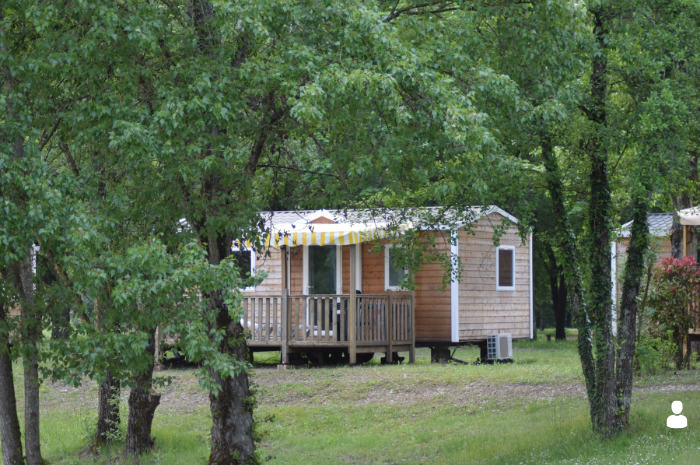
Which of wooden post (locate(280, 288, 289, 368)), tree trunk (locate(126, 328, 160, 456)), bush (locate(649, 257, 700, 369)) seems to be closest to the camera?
tree trunk (locate(126, 328, 160, 456))

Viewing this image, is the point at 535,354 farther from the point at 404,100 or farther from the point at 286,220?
the point at 404,100

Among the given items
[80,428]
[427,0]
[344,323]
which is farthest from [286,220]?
[427,0]

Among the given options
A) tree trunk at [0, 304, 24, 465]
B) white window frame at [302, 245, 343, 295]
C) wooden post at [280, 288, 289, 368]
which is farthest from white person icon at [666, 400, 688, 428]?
white window frame at [302, 245, 343, 295]

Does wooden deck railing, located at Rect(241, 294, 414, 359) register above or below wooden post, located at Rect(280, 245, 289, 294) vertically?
below

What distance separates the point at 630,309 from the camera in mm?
8953

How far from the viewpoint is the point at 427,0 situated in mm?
7832

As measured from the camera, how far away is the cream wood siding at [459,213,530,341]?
18297 mm

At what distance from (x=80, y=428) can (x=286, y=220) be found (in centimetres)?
772

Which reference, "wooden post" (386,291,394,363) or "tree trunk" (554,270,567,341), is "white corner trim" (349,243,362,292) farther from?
"tree trunk" (554,270,567,341)

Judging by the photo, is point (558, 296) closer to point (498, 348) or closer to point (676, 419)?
point (498, 348)

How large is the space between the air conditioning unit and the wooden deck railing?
2.06 metres

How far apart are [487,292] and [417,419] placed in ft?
27.2

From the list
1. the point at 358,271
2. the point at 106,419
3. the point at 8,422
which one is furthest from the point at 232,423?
the point at 358,271

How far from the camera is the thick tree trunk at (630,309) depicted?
8.82 m
